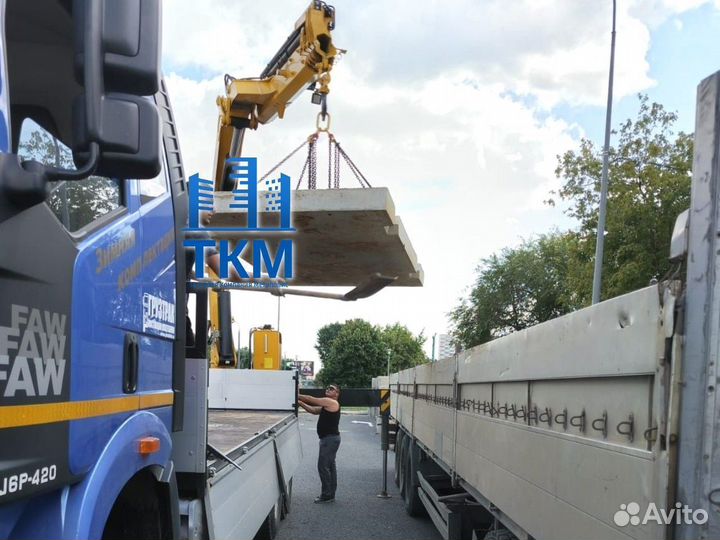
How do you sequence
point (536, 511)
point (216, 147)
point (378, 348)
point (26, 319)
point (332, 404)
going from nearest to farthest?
point (26, 319) < point (536, 511) < point (216, 147) < point (332, 404) < point (378, 348)

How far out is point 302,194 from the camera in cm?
467

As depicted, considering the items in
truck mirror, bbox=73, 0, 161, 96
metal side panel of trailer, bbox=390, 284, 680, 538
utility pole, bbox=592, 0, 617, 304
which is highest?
utility pole, bbox=592, 0, 617, 304

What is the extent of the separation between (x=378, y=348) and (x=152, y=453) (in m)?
59.8

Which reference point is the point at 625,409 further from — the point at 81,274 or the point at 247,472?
Result: the point at 247,472

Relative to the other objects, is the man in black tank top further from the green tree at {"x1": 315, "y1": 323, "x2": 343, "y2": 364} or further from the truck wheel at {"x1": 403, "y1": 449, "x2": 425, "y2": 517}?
the green tree at {"x1": 315, "y1": 323, "x2": 343, "y2": 364}

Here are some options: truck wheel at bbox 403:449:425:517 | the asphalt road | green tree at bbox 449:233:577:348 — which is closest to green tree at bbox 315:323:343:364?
green tree at bbox 449:233:577:348

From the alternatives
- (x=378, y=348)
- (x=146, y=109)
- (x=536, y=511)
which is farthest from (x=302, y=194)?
(x=378, y=348)

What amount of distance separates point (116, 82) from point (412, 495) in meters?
7.89

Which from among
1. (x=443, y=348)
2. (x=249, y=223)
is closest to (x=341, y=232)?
(x=249, y=223)

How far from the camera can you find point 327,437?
1023cm

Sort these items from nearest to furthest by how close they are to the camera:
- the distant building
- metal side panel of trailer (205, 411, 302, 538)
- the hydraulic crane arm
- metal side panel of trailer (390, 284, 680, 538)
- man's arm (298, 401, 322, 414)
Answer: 1. metal side panel of trailer (390, 284, 680, 538)
2. metal side panel of trailer (205, 411, 302, 538)
3. the hydraulic crane arm
4. man's arm (298, 401, 322, 414)
5. the distant building

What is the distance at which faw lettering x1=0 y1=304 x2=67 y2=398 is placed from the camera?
1720 mm

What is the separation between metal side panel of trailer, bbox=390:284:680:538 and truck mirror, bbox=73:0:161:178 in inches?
62.7

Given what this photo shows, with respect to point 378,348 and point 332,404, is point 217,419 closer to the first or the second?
point 332,404
